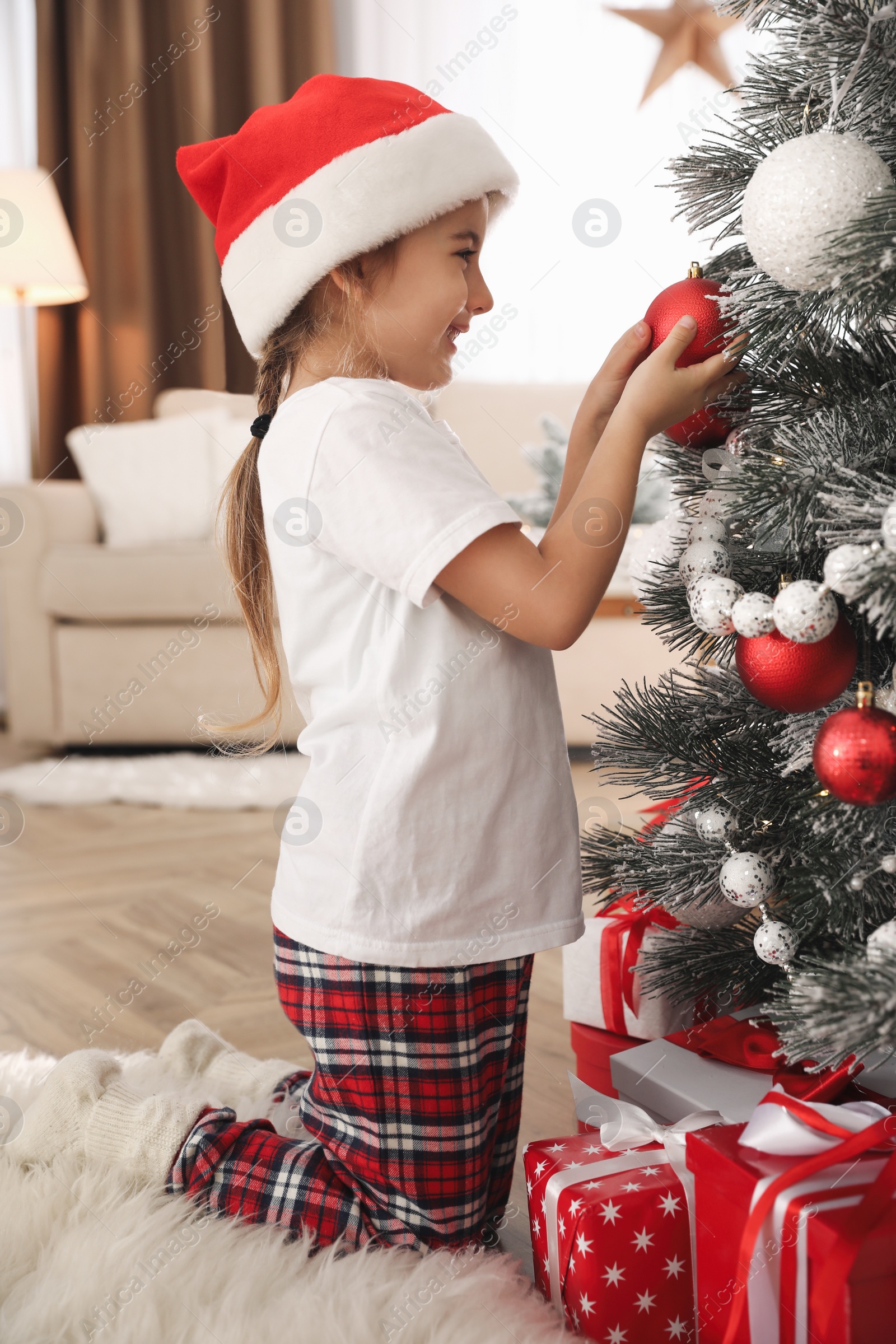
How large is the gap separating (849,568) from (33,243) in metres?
3.01

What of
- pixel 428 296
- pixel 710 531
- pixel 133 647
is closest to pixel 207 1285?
pixel 710 531

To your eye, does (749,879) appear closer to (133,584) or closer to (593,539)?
(593,539)

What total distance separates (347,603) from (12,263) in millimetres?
2705

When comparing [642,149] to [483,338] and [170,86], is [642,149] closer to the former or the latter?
[483,338]

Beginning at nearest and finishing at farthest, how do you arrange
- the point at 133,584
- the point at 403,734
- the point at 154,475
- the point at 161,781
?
the point at 403,734 < the point at 161,781 < the point at 133,584 < the point at 154,475

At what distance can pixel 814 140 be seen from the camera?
570mm

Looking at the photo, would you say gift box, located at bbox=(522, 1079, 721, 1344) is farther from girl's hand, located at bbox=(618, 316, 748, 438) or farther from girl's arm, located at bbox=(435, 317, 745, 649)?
girl's hand, located at bbox=(618, 316, 748, 438)


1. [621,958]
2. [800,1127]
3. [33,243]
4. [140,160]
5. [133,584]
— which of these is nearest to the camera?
[800,1127]

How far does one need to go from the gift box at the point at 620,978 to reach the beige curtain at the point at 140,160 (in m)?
2.90

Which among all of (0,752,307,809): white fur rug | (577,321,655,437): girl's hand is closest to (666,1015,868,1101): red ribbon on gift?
(577,321,655,437): girl's hand

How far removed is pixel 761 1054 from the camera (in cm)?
82

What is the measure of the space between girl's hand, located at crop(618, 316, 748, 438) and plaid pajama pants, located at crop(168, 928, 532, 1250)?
0.38 meters

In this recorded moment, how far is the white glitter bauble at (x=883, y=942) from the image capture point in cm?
57

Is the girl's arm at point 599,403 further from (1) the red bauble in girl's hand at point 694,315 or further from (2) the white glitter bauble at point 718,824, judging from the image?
(2) the white glitter bauble at point 718,824
